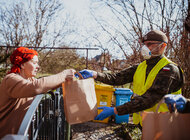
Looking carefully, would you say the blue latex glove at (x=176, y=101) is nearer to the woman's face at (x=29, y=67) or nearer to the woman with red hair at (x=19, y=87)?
the woman with red hair at (x=19, y=87)

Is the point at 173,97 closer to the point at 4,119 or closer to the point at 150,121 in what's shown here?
the point at 150,121

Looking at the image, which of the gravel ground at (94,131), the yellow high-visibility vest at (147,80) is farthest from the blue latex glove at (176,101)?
the gravel ground at (94,131)

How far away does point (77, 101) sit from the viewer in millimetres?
1650

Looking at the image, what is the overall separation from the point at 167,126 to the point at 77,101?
33.3 inches

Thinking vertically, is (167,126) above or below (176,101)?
below

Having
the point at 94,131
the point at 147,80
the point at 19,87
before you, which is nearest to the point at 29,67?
the point at 19,87

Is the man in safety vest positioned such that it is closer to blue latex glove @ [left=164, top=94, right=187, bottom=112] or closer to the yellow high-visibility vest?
the yellow high-visibility vest

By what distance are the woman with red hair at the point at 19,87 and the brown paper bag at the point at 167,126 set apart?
881 millimetres

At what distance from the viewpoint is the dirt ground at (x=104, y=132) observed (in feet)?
13.0

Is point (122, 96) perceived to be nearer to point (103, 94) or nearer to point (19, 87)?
point (103, 94)

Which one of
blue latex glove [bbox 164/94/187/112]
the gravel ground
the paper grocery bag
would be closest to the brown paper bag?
blue latex glove [bbox 164/94/187/112]

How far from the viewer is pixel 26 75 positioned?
196 cm

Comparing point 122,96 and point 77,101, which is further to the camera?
point 122,96

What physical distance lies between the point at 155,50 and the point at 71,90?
3.71 feet
